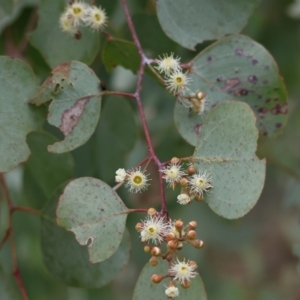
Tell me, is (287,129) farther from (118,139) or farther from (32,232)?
(32,232)

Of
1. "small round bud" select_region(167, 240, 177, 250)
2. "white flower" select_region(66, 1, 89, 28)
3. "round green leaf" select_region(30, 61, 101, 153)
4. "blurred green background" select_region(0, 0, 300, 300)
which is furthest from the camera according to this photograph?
"blurred green background" select_region(0, 0, 300, 300)

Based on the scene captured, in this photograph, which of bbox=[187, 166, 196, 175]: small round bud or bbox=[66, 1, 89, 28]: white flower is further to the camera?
bbox=[66, 1, 89, 28]: white flower

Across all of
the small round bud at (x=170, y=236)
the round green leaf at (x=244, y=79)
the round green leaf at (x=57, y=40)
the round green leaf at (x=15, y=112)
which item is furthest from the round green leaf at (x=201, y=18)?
the small round bud at (x=170, y=236)

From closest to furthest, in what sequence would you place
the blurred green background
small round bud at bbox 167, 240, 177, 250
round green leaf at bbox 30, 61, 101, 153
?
1. small round bud at bbox 167, 240, 177, 250
2. round green leaf at bbox 30, 61, 101, 153
3. the blurred green background

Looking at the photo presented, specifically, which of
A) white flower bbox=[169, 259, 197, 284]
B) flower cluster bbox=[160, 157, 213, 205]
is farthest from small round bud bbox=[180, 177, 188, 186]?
white flower bbox=[169, 259, 197, 284]

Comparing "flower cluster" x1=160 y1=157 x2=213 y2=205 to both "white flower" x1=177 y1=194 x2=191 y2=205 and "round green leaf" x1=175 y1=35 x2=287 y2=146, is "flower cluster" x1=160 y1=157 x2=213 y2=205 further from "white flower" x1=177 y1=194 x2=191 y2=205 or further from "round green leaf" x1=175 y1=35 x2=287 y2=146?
"round green leaf" x1=175 y1=35 x2=287 y2=146

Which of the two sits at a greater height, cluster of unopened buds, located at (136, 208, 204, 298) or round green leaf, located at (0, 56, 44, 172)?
round green leaf, located at (0, 56, 44, 172)
